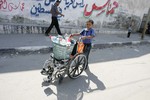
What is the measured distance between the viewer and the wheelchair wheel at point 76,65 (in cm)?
390

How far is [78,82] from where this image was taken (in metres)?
4.21

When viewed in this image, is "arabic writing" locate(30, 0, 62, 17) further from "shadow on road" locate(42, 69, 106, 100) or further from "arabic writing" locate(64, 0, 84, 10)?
"shadow on road" locate(42, 69, 106, 100)

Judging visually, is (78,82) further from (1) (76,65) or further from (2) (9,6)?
(2) (9,6)

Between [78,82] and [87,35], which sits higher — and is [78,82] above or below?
below

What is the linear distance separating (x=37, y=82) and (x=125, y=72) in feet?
9.79

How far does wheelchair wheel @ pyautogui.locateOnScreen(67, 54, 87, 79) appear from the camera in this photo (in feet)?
12.8

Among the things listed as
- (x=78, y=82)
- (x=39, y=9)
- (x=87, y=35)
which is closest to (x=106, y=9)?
(x=39, y=9)

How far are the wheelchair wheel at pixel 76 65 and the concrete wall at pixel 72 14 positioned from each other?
3.89 meters

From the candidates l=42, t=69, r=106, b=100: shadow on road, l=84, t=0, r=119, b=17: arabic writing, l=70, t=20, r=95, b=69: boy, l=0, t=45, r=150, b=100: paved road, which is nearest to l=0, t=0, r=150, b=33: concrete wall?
l=84, t=0, r=119, b=17: arabic writing

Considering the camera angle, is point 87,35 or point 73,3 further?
point 73,3

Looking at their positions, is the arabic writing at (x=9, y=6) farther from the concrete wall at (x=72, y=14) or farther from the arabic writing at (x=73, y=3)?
the arabic writing at (x=73, y=3)

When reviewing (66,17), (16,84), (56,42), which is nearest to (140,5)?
(66,17)

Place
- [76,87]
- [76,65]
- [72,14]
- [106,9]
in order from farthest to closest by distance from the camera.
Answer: [106,9]
[72,14]
[76,65]
[76,87]

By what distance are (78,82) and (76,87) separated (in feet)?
0.86
